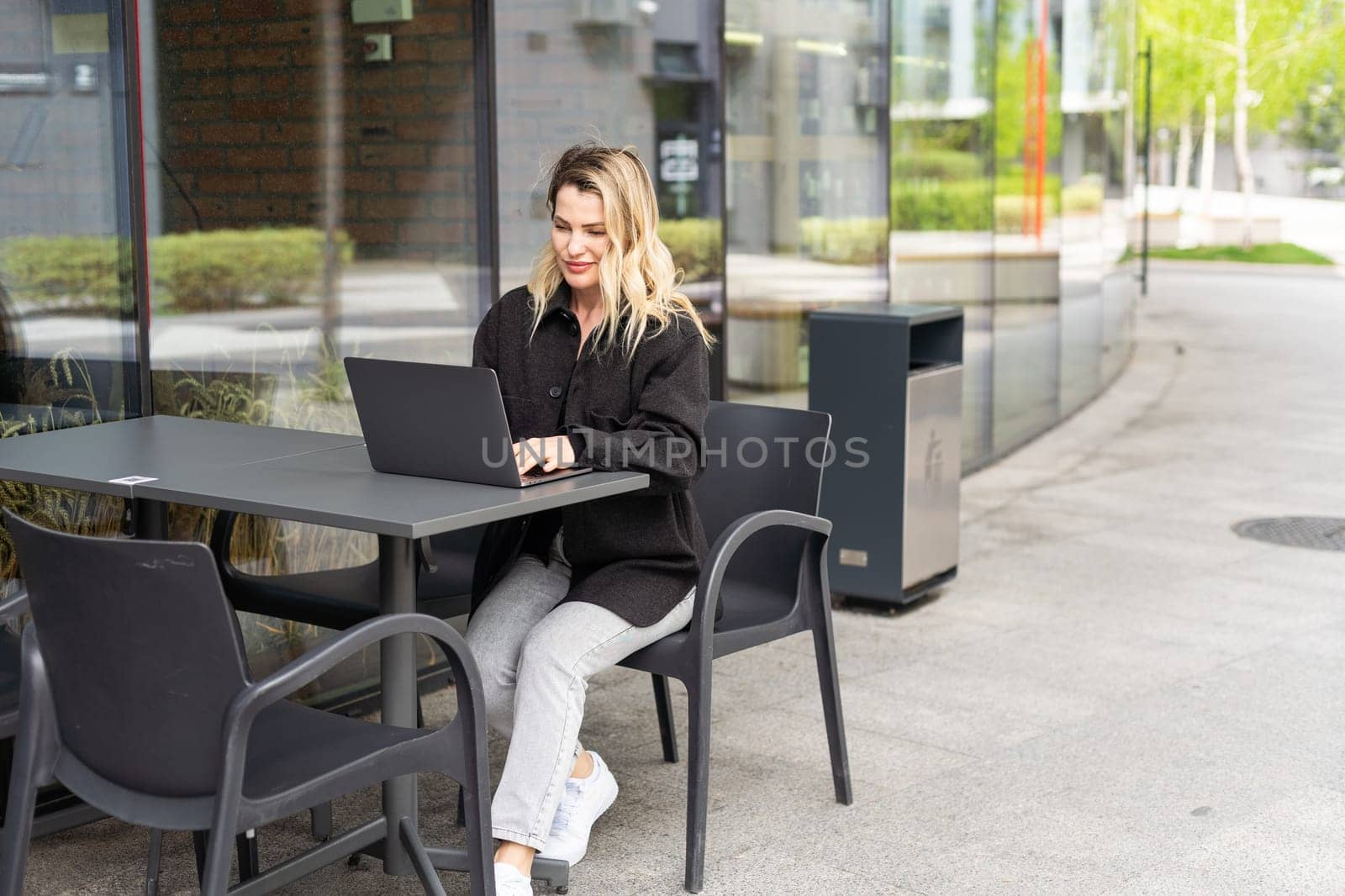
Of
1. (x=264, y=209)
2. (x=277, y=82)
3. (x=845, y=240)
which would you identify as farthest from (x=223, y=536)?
(x=845, y=240)

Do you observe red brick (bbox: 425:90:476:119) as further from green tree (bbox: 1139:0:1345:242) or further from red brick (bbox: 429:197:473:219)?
green tree (bbox: 1139:0:1345:242)

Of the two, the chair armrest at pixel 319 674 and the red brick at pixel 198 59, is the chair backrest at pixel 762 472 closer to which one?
the chair armrest at pixel 319 674

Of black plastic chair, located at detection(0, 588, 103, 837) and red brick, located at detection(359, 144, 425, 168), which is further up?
red brick, located at detection(359, 144, 425, 168)

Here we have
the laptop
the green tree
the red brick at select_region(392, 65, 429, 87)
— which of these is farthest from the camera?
the green tree

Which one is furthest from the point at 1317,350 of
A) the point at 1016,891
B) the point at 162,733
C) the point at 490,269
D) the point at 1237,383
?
the point at 162,733

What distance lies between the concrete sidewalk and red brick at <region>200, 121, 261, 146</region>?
5.72 ft

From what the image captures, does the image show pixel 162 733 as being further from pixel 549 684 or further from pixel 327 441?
pixel 327 441

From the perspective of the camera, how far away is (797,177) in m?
6.91

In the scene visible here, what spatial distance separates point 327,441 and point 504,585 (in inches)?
21.5

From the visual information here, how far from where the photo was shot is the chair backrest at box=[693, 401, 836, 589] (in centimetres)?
388

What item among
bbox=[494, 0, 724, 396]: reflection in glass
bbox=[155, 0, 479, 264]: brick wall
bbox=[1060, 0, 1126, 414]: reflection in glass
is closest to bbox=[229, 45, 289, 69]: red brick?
bbox=[155, 0, 479, 264]: brick wall

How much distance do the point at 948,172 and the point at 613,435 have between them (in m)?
5.47

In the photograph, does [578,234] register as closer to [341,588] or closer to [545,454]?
[545,454]

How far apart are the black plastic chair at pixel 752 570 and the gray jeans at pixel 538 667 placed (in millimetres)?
112
